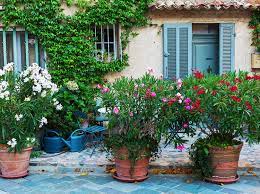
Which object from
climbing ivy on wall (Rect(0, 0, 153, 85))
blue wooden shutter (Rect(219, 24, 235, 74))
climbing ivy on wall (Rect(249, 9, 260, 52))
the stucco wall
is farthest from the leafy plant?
climbing ivy on wall (Rect(249, 9, 260, 52))

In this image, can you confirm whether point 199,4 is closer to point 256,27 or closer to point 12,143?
point 256,27

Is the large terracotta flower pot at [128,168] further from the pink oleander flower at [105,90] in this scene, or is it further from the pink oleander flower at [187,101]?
the pink oleander flower at [187,101]

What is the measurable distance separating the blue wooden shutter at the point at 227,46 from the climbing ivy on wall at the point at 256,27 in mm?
508

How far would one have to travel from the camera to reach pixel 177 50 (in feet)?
35.9

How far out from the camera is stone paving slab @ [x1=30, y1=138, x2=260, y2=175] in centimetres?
773

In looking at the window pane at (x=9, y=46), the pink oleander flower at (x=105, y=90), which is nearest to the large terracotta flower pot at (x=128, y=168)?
the pink oleander flower at (x=105, y=90)

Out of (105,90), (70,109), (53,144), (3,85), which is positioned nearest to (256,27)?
(70,109)

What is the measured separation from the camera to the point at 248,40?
11.2 metres

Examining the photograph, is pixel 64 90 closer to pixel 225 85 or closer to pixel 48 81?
pixel 48 81

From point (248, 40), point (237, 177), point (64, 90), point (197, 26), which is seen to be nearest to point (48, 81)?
point (64, 90)

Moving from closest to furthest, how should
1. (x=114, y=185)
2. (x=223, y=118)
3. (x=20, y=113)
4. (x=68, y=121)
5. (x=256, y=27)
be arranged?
(x=223, y=118)
(x=114, y=185)
(x=20, y=113)
(x=68, y=121)
(x=256, y=27)

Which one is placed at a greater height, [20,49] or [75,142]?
[20,49]

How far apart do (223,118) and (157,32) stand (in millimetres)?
4777

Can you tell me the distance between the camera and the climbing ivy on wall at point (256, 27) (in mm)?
10977
